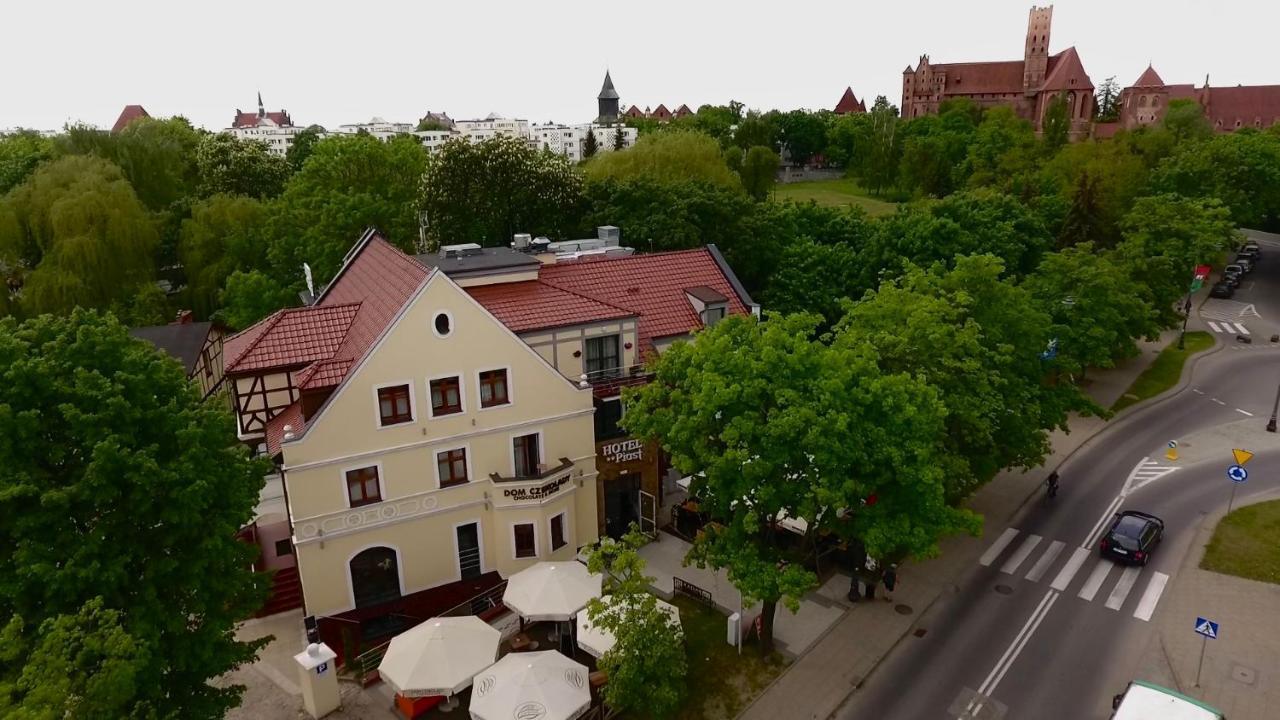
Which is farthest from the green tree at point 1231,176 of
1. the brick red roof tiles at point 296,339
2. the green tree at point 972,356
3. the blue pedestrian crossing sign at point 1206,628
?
the brick red roof tiles at point 296,339

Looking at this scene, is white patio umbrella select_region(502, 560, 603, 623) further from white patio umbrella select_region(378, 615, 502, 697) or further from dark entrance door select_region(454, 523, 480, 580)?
dark entrance door select_region(454, 523, 480, 580)

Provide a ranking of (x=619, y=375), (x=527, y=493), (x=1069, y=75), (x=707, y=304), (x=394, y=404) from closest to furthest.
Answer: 1. (x=394, y=404)
2. (x=527, y=493)
3. (x=619, y=375)
4. (x=707, y=304)
5. (x=1069, y=75)

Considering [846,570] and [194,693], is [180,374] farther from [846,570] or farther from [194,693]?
[846,570]

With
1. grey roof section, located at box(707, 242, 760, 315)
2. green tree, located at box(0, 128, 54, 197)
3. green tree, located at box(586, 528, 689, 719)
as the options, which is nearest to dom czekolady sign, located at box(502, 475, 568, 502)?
green tree, located at box(586, 528, 689, 719)

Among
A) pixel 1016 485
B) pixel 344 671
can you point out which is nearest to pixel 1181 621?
pixel 1016 485

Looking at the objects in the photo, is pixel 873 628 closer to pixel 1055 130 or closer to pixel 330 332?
pixel 330 332

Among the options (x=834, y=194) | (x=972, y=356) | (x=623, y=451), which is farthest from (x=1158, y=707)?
(x=834, y=194)
